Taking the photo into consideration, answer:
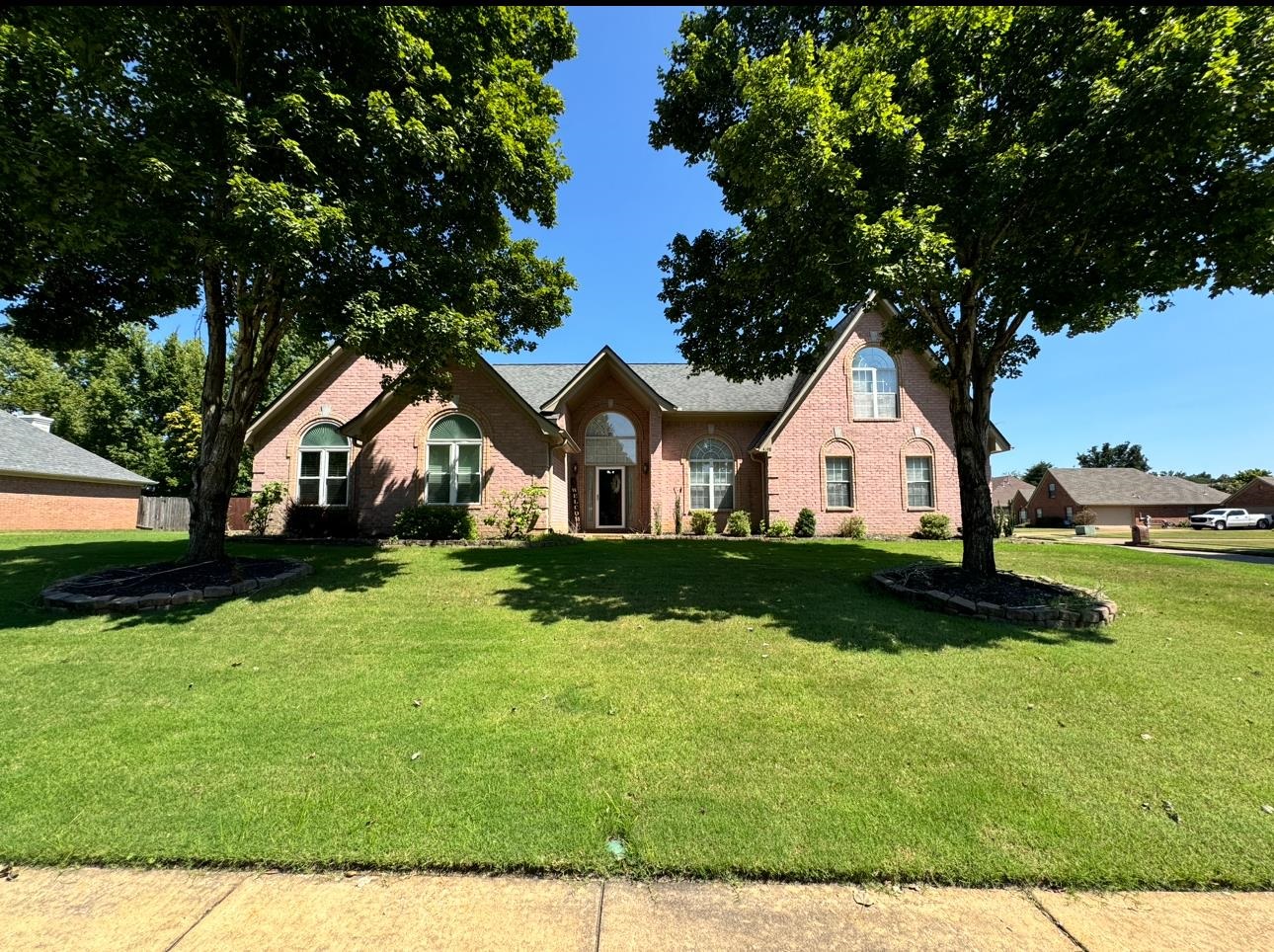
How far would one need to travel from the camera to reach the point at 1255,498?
50531 mm

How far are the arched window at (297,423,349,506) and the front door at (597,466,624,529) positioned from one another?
843 cm

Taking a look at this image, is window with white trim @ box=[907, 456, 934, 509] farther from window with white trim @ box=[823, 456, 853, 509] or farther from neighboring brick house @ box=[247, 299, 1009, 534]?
window with white trim @ box=[823, 456, 853, 509]

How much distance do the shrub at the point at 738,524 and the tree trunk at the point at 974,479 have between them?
329 inches

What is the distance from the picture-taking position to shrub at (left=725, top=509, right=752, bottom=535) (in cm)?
1770

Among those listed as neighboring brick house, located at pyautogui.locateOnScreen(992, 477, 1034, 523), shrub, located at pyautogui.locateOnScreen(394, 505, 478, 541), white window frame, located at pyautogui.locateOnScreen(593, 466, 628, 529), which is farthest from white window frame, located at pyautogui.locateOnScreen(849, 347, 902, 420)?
neighboring brick house, located at pyautogui.locateOnScreen(992, 477, 1034, 523)

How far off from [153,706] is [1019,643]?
8.99m

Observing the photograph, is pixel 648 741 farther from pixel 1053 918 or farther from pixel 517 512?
pixel 517 512

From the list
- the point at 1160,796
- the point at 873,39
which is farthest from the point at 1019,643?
the point at 873,39

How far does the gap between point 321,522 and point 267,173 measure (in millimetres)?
10761

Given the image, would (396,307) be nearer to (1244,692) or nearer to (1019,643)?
(1019,643)

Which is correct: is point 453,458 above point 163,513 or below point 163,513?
above

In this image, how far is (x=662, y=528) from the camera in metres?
18.9

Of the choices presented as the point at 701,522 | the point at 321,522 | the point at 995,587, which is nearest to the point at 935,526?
the point at 701,522

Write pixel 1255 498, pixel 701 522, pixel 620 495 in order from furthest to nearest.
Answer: pixel 1255 498 < pixel 620 495 < pixel 701 522
